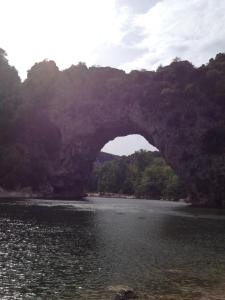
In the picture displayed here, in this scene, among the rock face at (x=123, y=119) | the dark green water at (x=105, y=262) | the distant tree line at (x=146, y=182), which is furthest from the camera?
the distant tree line at (x=146, y=182)

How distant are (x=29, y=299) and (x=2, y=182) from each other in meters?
98.8

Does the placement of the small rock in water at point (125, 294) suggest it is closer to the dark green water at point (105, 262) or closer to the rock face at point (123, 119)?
the dark green water at point (105, 262)

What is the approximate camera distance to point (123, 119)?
4574 inches

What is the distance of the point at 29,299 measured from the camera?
669 inches

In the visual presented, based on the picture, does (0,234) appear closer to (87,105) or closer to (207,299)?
(207,299)

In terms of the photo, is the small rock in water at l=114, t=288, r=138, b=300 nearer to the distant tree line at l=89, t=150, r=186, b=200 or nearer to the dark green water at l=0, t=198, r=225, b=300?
the dark green water at l=0, t=198, r=225, b=300

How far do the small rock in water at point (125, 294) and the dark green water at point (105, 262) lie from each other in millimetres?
372

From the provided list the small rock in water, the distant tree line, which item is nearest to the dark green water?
the small rock in water

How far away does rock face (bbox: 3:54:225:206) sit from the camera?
102 meters

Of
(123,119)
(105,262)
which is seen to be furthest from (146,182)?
(105,262)

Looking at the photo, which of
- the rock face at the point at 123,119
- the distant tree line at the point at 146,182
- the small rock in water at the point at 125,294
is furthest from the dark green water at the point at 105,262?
the distant tree line at the point at 146,182

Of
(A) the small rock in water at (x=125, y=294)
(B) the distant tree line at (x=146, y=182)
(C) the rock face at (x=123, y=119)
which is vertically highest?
(C) the rock face at (x=123, y=119)

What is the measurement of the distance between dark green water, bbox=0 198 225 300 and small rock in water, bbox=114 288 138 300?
1.22ft

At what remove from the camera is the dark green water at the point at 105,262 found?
1912 cm
